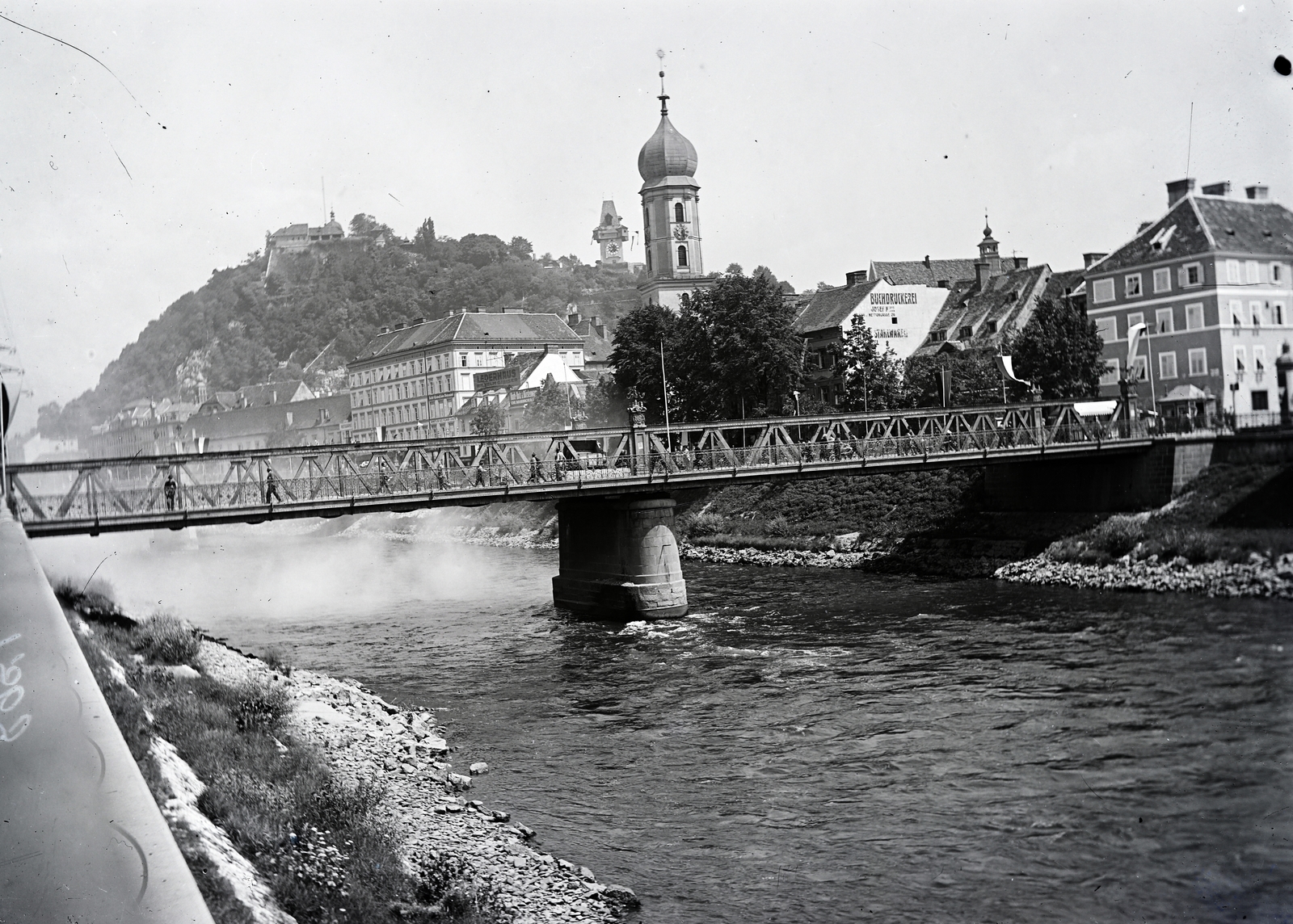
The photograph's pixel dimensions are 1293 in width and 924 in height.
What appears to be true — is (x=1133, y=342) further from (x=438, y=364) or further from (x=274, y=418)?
(x=274, y=418)

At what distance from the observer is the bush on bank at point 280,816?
37.7 feet

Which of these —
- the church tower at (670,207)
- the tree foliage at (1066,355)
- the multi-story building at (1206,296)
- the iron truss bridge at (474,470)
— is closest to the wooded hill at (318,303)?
the church tower at (670,207)

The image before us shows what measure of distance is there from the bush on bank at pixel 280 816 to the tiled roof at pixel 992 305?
63.2 m

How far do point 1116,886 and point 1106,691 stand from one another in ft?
31.9

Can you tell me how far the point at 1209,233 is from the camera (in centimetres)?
3206

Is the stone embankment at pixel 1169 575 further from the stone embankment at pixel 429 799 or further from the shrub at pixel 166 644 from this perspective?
the shrub at pixel 166 644

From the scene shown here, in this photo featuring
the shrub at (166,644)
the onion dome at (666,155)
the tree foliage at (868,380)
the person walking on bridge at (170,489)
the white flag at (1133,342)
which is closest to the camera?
the shrub at (166,644)

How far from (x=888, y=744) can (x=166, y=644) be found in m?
16.8

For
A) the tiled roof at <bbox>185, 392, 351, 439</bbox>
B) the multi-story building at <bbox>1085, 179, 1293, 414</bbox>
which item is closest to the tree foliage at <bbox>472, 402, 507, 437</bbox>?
the tiled roof at <bbox>185, 392, 351, 439</bbox>

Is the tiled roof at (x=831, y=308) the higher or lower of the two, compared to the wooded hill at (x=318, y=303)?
lower

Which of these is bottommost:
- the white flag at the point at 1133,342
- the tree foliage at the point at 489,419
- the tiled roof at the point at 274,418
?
the white flag at the point at 1133,342

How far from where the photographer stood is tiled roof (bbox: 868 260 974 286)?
91750 millimetres

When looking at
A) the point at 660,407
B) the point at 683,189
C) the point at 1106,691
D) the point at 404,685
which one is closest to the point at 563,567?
the point at 404,685

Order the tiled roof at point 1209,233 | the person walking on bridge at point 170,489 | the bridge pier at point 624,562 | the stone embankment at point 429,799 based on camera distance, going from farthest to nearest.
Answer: the bridge pier at point 624,562 < the person walking on bridge at point 170,489 < the tiled roof at point 1209,233 < the stone embankment at point 429,799
